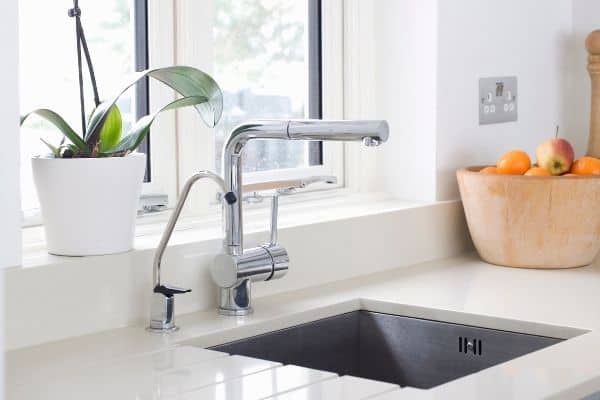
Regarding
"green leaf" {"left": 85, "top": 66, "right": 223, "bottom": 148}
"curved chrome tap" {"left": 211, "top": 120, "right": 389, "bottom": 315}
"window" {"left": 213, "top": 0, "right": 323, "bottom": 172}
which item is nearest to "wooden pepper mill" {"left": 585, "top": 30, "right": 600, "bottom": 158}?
"window" {"left": 213, "top": 0, "right": 323, "bottom": 172}

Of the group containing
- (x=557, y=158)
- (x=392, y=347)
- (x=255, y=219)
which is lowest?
(x=392, y=347)

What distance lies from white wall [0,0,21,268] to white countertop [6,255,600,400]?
0.63 feet

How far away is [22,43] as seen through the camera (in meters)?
1.94

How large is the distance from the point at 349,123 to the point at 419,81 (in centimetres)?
77

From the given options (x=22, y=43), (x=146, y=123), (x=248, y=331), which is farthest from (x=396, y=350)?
(x=22, y=43)

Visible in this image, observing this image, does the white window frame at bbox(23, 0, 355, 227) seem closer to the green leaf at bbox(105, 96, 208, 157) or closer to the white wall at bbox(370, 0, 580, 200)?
the green leaf at bbox(105, 96, 208, 157)

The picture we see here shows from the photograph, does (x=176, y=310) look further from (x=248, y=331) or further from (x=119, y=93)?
(x=119, y=93)

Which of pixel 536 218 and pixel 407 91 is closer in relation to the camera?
pixel 536 218

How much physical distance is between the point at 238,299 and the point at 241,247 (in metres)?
0.09

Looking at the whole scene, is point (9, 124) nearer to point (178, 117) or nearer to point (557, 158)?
point (178, 117)

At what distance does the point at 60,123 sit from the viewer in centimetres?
174

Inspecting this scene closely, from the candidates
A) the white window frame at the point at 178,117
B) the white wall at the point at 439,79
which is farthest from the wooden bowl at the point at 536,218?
the white window frame at the point at 178,117

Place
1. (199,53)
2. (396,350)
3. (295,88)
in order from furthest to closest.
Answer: (295,88), (199,53), (396,350)

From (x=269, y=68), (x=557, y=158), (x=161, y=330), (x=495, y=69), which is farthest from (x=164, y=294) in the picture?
(x=495, y=69)
